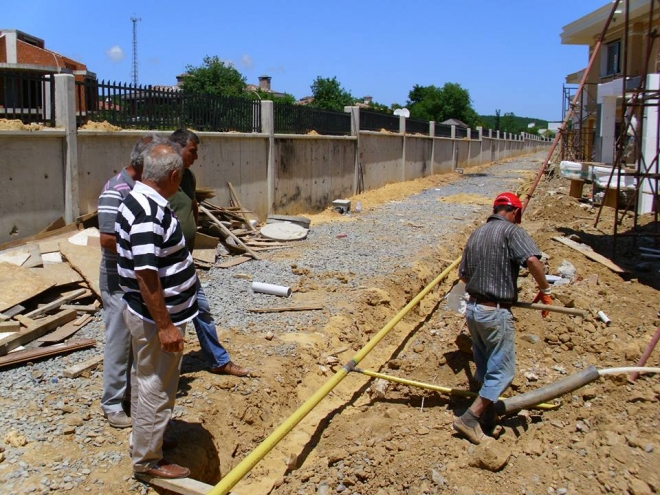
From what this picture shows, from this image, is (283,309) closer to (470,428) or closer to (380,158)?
(470,428)

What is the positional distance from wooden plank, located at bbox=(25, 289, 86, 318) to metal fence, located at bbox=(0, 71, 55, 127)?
313 centimetres

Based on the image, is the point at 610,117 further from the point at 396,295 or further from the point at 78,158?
the point at 78,158

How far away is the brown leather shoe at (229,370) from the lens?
5.28 metres

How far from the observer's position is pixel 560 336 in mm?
6527

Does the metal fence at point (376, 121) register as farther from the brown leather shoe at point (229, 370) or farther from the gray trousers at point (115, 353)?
the gray trousers at point (115, 353)

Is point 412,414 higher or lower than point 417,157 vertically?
lower

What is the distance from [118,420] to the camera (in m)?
4.27

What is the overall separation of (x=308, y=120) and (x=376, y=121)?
6328mm

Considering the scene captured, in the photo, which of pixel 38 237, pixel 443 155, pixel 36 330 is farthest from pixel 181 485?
pixel 443 155

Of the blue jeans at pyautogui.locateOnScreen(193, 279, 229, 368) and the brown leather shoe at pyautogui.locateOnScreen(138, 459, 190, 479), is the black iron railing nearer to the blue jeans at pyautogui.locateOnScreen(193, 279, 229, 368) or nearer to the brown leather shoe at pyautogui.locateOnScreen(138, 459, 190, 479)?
the blue jeans at pyautogui.locateOnScreen(193, 279, 229, 368)

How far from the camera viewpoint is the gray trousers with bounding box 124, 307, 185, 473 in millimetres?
3391

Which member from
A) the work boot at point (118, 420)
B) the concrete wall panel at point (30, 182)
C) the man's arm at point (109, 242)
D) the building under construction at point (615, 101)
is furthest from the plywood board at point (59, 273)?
the building under construction at point (615, 101)

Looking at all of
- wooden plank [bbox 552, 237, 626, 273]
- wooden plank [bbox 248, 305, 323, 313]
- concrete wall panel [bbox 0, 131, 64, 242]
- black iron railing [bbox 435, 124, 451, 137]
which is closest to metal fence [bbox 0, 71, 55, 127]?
concrete wall panel [bbox 0, 131, 64, 242]

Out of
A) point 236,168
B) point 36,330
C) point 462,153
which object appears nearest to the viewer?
point 36,330
